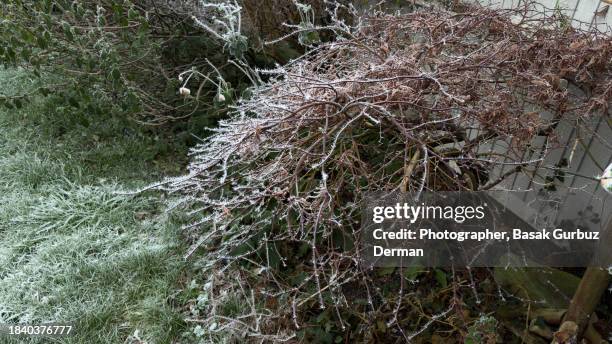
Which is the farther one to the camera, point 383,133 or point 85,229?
point 85,229

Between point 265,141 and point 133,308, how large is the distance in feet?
4.74

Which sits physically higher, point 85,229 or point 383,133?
point 383,133

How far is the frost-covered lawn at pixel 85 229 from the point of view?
9.71 feet

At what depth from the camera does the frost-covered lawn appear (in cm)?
296


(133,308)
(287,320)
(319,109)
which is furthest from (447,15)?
(133,308)

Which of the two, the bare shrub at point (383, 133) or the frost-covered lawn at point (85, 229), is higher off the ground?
the bare shrub at point (383, 133)

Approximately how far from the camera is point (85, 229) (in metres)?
3.45

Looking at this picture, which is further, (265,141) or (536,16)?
(536,16)

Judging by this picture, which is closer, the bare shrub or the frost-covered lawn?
the bare shrub

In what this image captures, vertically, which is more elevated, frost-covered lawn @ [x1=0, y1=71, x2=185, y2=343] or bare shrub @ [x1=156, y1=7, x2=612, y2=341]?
bare shrub @ [x1=156, y1=7, x2=612, y2=341]

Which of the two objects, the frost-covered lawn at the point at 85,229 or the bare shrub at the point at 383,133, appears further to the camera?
the frost-covered lawn at the point at 85,229

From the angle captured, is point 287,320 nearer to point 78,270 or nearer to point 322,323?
point 322,323

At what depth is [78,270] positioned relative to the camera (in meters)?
3.16

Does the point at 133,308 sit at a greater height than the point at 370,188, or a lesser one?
lesser
